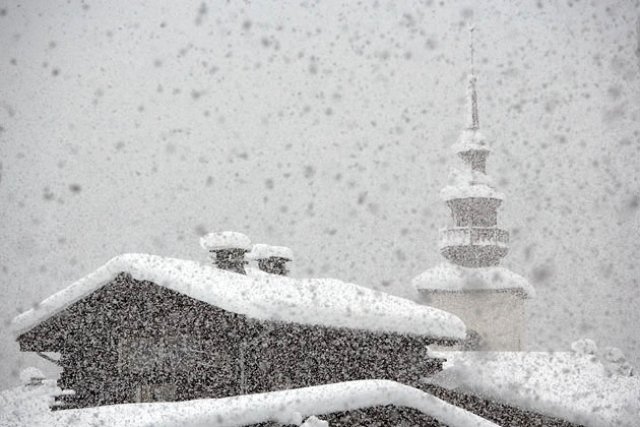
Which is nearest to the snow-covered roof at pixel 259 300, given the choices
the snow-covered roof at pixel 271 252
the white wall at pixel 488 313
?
the snow-covered roof at pixel 271 252

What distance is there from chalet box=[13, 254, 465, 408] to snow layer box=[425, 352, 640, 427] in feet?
7.23

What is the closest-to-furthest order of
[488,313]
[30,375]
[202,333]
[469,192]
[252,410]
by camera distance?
[252,410], [202,333], [30,375], [488,313], [469,192]

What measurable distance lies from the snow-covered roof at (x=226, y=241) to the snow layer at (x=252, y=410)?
20.6ft

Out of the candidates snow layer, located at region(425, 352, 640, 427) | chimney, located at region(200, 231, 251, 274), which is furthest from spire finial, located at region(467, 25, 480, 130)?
chimney, located at region(200, 231, 251, 274)

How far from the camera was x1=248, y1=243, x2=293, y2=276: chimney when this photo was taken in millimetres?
15984

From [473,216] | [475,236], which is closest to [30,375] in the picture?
[475,236]

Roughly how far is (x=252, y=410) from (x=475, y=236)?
2254 cm

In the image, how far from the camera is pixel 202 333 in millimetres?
10836

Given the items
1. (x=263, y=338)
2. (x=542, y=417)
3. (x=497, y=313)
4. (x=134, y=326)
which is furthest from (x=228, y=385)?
(x=497, y=313)

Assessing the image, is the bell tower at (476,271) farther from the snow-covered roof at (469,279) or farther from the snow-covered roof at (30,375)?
the snow-covered roof at (30,375)

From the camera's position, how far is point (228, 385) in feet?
35.2

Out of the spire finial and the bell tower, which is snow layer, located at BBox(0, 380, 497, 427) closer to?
the bell tower

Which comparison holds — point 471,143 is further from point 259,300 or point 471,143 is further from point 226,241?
point 259,300

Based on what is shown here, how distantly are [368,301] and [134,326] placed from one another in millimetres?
3702
